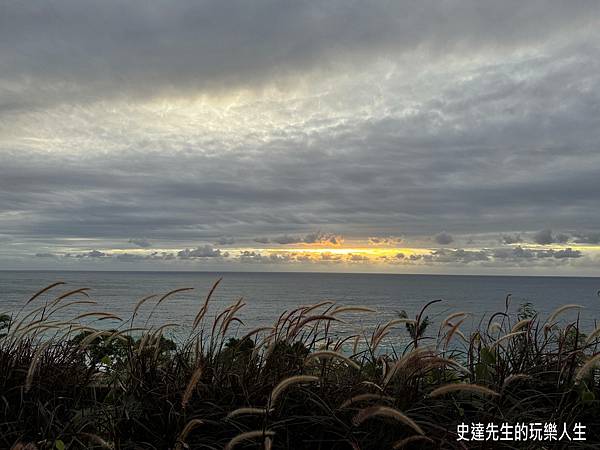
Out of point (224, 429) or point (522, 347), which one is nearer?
point (224, 429)

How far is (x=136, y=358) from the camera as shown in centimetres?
425

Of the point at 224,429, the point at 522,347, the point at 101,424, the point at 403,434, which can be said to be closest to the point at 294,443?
the point at 224,429

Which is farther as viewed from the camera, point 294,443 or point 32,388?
point 32,388

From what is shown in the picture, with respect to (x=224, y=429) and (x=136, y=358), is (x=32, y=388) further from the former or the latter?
(x=224, y=429)

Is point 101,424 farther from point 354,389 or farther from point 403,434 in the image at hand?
point 403,434

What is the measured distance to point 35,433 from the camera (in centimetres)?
384

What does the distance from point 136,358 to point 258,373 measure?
3.23 feet

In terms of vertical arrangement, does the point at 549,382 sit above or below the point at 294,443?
above

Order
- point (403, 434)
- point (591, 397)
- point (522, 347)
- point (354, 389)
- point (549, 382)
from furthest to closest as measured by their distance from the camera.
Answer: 1. point (522, 347)
2. point (549, 382)
3. point (591, 397)
4. point (354, 389)
5. point (403, 434)

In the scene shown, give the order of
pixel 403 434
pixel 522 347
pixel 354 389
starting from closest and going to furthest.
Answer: pixel 403 434 < pixel 354 389 < pixel 522 347

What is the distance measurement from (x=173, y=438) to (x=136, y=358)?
0.91 meters

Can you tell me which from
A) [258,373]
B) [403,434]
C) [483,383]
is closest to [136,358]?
[258,373]

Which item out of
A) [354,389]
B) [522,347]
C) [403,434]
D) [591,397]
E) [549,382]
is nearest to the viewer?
[403,434]

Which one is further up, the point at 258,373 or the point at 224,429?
the point at 258,373
